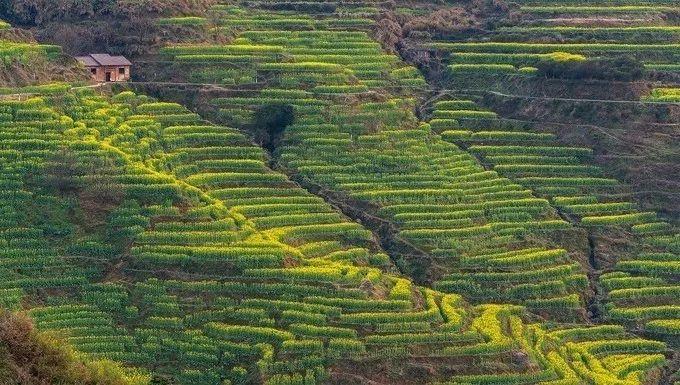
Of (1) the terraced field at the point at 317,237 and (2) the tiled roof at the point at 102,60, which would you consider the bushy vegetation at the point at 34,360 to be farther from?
(2) the tiled roof at the point at 102,60

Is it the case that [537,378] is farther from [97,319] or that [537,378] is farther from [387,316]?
[97,319]

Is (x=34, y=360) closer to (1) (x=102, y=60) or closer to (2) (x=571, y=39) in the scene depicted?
(1) (x=102, y=60)

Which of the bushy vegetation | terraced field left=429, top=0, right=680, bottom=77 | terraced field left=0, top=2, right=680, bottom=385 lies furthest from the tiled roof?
the bushy vegetation

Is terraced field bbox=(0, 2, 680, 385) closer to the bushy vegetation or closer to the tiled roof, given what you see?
the tiled roof

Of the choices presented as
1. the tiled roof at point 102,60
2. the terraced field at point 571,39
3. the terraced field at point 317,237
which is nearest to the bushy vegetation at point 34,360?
the terraced field at point 317,237

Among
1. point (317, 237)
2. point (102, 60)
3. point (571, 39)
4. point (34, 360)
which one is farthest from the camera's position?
point (571, 39)

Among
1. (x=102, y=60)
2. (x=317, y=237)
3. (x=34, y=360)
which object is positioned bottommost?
(x=34, y=360)

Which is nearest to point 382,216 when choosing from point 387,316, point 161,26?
point 387,316

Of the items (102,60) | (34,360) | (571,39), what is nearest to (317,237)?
(102,60)
